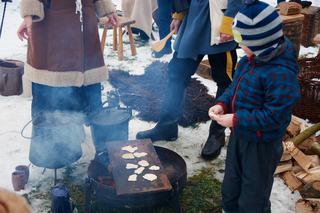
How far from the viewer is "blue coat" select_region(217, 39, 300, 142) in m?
2.55

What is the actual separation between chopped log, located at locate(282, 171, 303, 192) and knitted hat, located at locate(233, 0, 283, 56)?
75.4 inches

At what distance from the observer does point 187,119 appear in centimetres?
542

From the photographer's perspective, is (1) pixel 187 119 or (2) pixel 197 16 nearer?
(2) pixel 197 16

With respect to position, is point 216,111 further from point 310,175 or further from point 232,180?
point 310,175

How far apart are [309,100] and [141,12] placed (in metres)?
4.57

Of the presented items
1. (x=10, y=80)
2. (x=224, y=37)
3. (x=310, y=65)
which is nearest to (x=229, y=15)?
(x=224, y=37)

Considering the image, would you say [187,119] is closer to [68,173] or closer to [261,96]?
[68,173]

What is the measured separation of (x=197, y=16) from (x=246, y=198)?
2.01 meters

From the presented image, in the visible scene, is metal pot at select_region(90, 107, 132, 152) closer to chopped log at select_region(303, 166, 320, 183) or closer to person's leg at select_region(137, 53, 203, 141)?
person's leg at select_region(137, 53, 203, 141)

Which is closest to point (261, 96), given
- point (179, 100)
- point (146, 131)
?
point (179, 100)

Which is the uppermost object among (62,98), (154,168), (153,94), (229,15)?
(229,15)

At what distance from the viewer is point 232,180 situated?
309cm

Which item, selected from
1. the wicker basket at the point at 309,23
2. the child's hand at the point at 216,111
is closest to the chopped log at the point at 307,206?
Result: the child's hand at the point at 216,111

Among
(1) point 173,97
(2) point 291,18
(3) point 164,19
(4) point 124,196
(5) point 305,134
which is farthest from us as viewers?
(3) point 164,19
